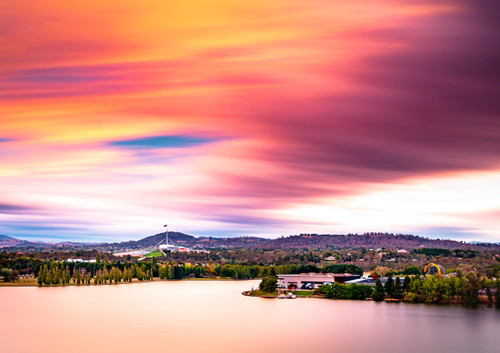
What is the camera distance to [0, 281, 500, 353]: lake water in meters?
26.6

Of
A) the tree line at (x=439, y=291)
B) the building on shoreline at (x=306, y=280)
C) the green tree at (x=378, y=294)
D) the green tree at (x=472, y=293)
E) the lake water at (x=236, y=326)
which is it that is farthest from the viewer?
the building on shoreline at (x=306, y=280)

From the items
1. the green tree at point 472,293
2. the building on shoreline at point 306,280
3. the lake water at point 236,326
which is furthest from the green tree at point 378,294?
the building on shoreline at point 306,280

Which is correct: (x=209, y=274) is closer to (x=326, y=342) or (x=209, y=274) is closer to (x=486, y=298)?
(x=486, y=298)

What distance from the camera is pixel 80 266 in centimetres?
7756

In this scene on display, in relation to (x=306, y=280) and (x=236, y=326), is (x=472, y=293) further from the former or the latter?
(x=236, y=326)

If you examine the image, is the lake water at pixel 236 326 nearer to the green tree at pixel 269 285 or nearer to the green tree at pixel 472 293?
the green tree at pixel 472 293

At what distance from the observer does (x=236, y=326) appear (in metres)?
32.4

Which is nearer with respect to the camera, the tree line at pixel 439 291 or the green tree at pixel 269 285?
the tree line at pixel 439 291

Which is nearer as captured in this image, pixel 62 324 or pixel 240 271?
pixel 62 324

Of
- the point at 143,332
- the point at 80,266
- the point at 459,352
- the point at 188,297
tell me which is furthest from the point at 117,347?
the point at 80,266

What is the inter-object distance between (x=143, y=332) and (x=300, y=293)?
2537 cm

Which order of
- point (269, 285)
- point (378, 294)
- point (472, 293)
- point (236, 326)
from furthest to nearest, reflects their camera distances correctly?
point (269, 285) → point (378, 294) → point (472, 293) → point (236, 326)

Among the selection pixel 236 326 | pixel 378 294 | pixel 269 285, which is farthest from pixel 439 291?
pixel 236 326

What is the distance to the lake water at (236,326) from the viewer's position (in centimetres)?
2664
